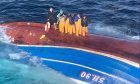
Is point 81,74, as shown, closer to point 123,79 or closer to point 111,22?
point 123,79

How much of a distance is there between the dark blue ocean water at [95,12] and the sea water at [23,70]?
17.4 ft

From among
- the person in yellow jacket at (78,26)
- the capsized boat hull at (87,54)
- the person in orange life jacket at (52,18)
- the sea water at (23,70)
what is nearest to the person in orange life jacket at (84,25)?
the person in yellow jacket at (78,26)

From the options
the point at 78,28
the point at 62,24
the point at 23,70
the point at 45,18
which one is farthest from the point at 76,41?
the point at 45,18

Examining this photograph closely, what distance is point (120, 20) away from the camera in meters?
26.2

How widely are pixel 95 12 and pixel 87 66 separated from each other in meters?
9.95

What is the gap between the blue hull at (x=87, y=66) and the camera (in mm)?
18047

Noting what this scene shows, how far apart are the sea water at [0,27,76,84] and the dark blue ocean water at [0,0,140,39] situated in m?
5.30

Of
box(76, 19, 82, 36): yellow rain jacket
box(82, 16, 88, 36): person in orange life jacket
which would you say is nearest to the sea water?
box(76, 19, 82, 36): yellow rain jacket

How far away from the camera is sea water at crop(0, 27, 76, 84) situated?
1889 centimetres

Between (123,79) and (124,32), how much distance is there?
6.60 metres

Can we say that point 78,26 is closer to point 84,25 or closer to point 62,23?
point 84,25

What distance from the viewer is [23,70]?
1984cm

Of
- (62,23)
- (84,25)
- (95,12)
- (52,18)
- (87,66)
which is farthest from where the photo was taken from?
(95,12)

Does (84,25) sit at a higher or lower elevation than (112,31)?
higher
